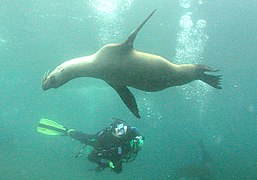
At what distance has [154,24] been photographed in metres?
16.3

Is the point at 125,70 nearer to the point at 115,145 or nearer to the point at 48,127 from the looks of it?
the point at 115,145

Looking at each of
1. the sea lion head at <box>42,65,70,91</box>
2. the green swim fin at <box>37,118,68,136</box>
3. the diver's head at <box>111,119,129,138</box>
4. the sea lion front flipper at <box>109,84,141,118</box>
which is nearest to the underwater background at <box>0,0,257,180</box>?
the green swim fin at <box>37,118,68,136</box>

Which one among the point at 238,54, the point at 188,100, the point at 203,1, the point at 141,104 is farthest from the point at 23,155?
Answer: the point at 203,1

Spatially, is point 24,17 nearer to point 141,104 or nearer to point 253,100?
point 141,104

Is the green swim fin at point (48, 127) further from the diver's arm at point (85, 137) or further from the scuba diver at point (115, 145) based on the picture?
the scuba diver at point (115, 145)

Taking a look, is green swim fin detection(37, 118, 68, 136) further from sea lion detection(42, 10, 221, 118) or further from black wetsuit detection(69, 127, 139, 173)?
sea lion detection(42, 10, 221, 118)

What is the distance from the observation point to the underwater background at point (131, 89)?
619 inches

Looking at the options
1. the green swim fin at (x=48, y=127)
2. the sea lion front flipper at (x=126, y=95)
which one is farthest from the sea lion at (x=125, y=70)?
the green swim fin at (x=48, y=127)

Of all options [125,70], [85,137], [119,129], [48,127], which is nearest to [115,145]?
[119,129]

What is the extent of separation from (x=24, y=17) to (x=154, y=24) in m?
6.92

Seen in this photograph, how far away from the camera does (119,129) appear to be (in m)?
7.55

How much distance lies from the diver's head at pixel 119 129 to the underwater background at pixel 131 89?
8214mm

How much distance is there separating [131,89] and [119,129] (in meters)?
16.2

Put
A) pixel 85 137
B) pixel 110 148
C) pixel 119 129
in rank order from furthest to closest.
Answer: pixel 85 137 < pixel 119 129 < pixel 110 148
